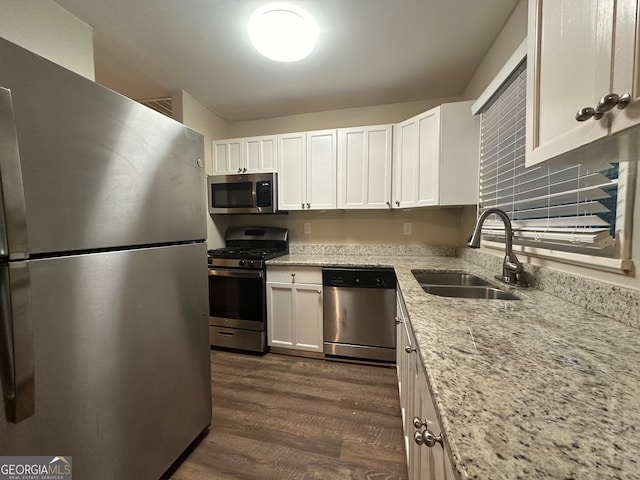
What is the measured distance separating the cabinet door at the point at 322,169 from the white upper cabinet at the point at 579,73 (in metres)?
1.94

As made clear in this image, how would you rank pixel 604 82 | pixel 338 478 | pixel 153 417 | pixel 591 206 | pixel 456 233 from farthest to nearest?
pixel 456 233, pixel 338 478, pixel 153 417, pixel 591 206, pixel 604 82

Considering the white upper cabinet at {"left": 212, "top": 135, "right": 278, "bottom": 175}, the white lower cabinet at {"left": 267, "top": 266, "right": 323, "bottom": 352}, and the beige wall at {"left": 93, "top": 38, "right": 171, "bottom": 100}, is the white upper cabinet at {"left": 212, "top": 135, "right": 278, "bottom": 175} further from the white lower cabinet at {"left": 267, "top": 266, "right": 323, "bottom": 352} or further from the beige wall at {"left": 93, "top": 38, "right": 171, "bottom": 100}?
the white lower cabinet at {"left": 267, "top": 266, "right": 323, "bottom": 352}

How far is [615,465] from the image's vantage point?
335 millimetres

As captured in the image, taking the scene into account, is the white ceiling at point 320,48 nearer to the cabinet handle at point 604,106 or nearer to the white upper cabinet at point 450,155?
the white upper cabinet at point 450,155

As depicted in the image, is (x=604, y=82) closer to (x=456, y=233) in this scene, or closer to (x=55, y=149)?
(x=55, y=149)

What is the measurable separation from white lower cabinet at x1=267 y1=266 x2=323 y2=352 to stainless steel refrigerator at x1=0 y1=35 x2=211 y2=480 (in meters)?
1.15

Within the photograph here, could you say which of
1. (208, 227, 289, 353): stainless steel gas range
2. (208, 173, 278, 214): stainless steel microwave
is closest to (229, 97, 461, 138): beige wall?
(208, 173, 278, 214): stainless steel microwave

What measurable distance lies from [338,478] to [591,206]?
1.63 metres

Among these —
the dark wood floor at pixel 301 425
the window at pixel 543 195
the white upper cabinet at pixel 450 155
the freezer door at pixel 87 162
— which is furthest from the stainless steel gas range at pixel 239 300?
the window at pixel 543 195

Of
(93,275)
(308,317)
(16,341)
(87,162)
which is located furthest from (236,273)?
(16,341)

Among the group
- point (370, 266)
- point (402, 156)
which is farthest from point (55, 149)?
point (402, 156)

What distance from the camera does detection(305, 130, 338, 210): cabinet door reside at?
2.70 metres

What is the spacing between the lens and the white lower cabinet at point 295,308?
242 centimetres

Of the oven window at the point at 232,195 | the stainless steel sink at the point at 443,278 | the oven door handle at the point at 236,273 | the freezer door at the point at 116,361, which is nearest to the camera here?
the freezer door at the point at 116,361
